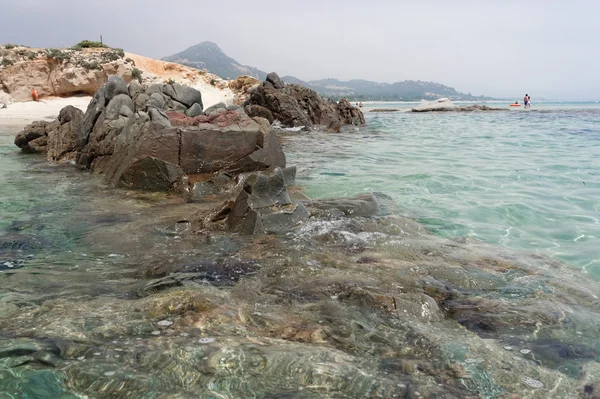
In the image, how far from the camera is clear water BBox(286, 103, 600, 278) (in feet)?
22.1

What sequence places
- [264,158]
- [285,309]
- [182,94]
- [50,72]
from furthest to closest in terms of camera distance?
1. [50,72]
2. [182,94]
3. [264,158]
4. [285,309]

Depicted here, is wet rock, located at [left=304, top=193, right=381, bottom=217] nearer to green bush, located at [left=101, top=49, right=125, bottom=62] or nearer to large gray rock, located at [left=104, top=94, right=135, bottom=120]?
large gray rock, located at [left=104, top=94, right=135, bottom=120]

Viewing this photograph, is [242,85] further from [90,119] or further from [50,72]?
[90,119]

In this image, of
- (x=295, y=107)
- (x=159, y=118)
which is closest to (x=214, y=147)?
(x=159, y=118)

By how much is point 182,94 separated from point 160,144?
6611 millimetres

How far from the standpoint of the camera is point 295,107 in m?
25.6

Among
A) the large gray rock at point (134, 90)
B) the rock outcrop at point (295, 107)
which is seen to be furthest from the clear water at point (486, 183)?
the rock outcrop at point (295, 107)

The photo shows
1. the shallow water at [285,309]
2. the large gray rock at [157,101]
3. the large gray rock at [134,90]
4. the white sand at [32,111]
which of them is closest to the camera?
the shallow water at [285,309]

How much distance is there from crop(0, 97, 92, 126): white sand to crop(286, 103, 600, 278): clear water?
14578 mm

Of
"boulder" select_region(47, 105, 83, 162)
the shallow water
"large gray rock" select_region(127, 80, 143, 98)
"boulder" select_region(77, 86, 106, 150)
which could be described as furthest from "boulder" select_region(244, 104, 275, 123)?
the shallow water

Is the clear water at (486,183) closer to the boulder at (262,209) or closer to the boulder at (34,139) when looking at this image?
the boulder at (262,209)

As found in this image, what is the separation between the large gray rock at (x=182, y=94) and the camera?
14559 mm

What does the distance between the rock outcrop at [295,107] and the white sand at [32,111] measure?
33.9 ft

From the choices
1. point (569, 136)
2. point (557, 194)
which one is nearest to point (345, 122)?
point (569, 136)
